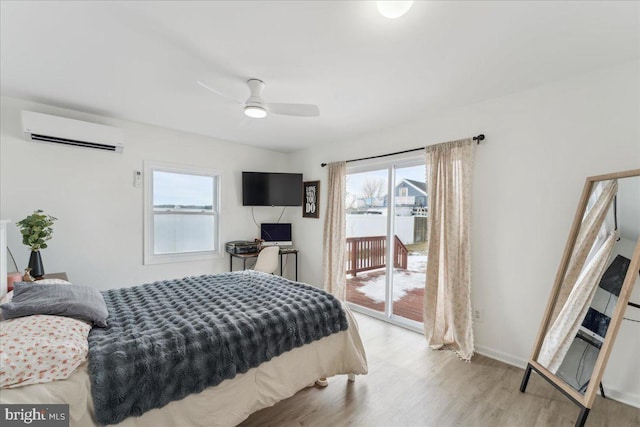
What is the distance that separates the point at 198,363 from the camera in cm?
145

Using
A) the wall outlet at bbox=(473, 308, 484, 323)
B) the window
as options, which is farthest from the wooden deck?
the window

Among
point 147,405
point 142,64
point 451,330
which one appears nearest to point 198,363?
point 147,405

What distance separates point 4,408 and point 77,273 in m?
2.47

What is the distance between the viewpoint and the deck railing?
363 cm

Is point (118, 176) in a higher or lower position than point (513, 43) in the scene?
lower

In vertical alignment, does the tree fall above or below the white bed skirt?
above

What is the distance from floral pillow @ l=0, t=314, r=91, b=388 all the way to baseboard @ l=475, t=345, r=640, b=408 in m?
3.11

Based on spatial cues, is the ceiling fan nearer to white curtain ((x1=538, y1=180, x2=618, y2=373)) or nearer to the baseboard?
white curtain ((x1=538, y1=180, x2=618, y2=373))

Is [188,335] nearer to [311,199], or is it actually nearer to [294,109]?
[294,109]

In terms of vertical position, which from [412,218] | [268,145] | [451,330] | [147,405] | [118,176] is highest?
[268,145]

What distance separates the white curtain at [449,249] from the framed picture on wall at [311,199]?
1.86 meters

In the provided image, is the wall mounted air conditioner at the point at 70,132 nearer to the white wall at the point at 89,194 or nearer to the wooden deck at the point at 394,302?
the white wall at the point at 89,194

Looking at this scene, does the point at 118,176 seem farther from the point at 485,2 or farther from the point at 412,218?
the point at 485,2

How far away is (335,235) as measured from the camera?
4.09 meters
